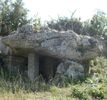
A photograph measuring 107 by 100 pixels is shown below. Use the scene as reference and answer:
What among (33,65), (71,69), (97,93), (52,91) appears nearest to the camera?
(97,93)

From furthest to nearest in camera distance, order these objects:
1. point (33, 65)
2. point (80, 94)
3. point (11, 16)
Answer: point (11, 16)
point (33, 65)
point (80, 94)

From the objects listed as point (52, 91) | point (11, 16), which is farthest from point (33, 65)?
point (11, 16)

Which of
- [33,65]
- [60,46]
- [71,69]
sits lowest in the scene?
[71,69]

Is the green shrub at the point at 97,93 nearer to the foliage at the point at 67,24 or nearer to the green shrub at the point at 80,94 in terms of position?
the green shrub at the point at 80,94

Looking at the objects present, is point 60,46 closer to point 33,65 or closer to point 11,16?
point 33,65

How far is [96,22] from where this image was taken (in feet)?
83.6

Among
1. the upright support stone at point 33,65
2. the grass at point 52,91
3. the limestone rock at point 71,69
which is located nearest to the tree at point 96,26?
the upright support stone at point 33,65

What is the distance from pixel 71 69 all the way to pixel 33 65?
215 centimetres

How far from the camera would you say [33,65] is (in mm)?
15469

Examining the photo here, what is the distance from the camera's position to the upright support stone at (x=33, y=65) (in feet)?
50.2

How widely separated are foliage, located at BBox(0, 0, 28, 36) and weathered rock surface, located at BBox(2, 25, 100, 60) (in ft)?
25.2

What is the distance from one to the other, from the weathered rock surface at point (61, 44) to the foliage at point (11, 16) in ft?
25.2

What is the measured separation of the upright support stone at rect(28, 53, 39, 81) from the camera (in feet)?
50.2

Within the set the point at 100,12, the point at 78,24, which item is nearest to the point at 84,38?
the point at 78,24
